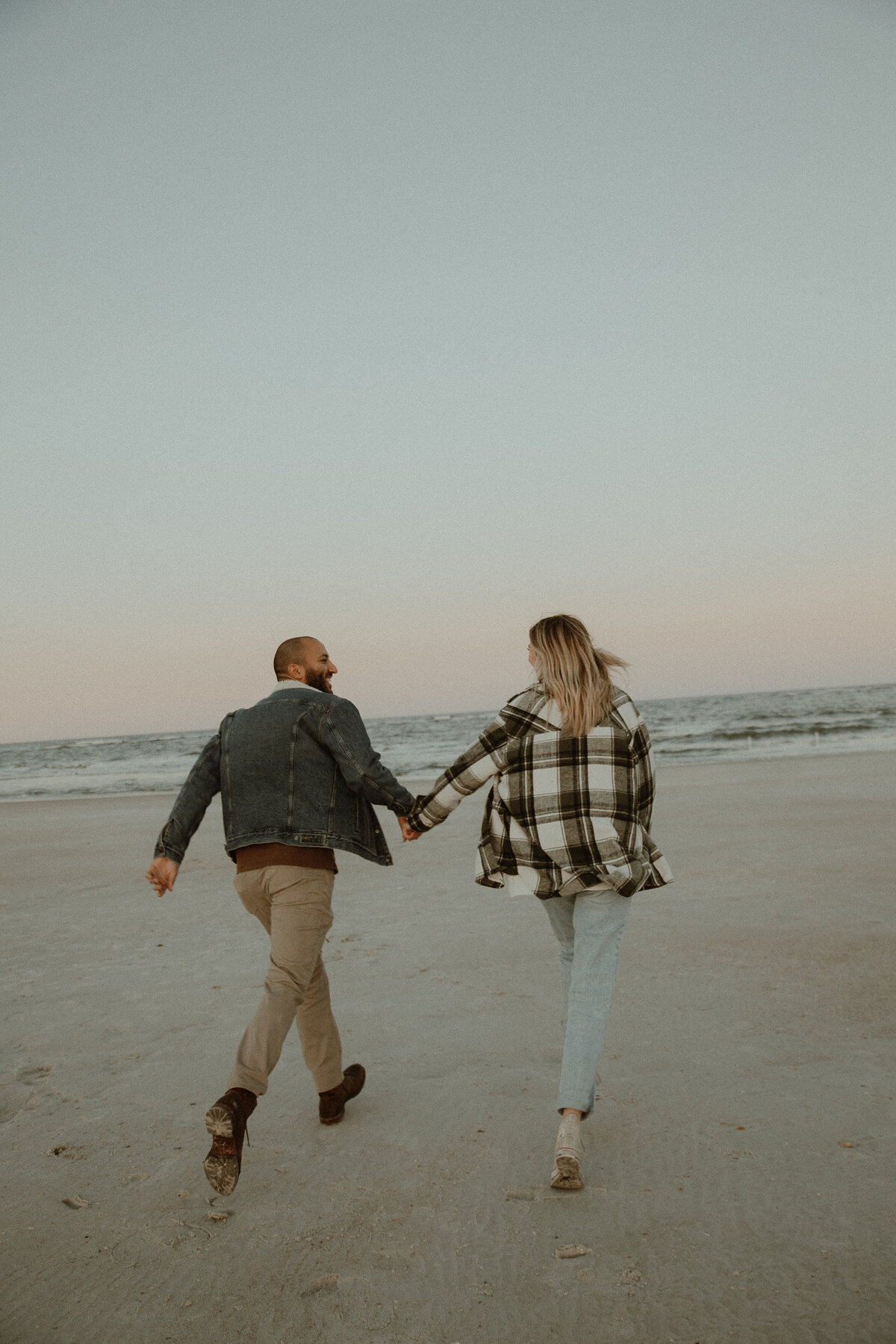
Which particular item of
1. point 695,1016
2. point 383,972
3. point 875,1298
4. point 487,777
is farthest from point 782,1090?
point 383,972

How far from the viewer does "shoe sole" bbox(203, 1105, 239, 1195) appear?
2.63 metres

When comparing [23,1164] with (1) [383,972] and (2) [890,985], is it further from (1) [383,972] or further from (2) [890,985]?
(2) [890,985]

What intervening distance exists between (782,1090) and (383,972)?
2.46 metres

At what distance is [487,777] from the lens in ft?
10.3

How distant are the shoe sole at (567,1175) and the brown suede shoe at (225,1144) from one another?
3.16 ft

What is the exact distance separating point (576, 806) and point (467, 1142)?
4.11 feet

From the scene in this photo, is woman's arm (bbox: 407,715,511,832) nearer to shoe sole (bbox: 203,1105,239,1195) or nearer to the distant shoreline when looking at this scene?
shoe sole (bbox: 203,1105,239,1195)

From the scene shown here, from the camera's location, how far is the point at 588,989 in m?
3.01

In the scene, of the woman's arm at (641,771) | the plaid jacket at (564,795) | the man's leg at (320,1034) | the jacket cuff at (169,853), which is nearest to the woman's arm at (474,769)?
the plaid jacket at (564,795)

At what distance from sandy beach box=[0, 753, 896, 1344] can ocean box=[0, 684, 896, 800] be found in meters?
15.9

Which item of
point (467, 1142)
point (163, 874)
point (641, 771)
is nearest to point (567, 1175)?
point (467, 1142)

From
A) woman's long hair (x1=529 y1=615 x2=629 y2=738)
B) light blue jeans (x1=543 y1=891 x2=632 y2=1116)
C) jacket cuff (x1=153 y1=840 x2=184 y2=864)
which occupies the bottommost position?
light blue jeans (x1=543 y1=891 x2=632 y2=1116)

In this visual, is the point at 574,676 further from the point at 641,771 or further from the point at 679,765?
the point at 679,765

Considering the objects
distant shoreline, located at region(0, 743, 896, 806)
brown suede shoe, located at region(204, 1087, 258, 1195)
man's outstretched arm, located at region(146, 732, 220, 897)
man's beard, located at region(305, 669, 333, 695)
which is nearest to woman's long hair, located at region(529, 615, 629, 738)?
man's beard, located at region(305, 669, 333, 695)
